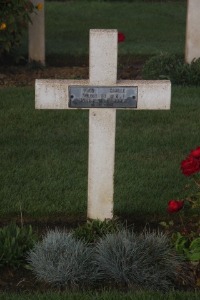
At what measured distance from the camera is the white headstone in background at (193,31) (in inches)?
432

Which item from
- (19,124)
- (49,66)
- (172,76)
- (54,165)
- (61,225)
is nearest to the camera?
(61,225)

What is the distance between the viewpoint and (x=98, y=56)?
226 inches

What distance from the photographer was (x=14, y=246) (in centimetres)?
542

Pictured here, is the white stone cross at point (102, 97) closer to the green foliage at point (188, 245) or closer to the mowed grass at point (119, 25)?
the green foliage at point (188, 245)

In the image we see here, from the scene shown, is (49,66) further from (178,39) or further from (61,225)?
(61,225)

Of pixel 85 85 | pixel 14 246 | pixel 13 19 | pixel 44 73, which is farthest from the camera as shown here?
pixel 44 73

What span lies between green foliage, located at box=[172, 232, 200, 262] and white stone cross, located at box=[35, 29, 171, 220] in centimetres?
61

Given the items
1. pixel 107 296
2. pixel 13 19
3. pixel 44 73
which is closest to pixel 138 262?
pixel 107 296

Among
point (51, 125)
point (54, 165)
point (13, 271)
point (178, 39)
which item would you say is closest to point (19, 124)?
point (51, 125)

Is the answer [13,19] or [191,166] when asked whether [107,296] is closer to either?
[191,166]

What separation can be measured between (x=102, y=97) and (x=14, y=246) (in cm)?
108

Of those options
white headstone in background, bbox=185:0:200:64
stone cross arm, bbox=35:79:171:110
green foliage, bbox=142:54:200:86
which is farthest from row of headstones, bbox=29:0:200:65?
stone cross arm, bbox=35:79:171:110

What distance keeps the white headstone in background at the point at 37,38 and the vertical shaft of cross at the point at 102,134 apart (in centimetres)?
614

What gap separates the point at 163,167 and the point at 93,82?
70.2 inches
